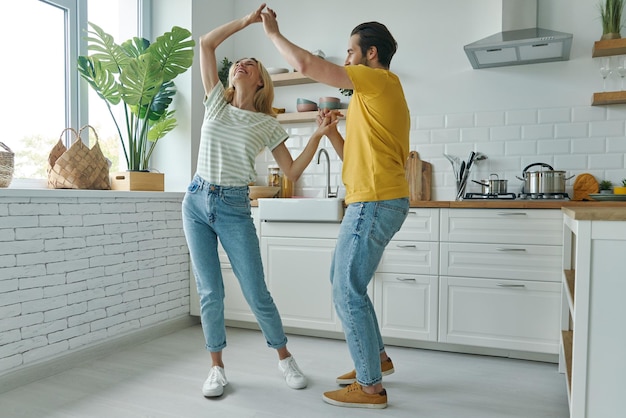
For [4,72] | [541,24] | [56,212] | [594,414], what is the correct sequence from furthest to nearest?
[541,24] → [4,72] → [56,212] → [594,414]

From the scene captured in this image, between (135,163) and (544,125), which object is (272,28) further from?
(544,125)

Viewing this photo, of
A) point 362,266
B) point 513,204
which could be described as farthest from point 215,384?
point 513,204

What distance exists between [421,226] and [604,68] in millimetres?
1522

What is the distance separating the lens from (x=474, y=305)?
292 centimetres

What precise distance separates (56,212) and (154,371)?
3.13ft

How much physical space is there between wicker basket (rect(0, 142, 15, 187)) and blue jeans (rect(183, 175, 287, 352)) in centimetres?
100

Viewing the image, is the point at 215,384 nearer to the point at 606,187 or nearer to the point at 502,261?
the point at 502,261

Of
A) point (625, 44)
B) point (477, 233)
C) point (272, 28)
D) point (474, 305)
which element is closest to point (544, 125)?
point (625, 44)

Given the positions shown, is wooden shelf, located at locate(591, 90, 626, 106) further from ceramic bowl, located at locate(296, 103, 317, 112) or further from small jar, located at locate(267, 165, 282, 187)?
small jar, located at locate(267, 165, 282, 187)

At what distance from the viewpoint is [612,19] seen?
312 cm

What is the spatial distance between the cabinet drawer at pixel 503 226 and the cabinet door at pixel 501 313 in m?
0.23

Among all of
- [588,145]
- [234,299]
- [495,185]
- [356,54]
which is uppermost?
[356,54]

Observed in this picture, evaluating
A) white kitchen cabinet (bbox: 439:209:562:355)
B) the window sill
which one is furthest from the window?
white kitchen cabinet (bbox: 439:209:562:355)

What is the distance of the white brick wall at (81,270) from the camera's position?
242cm
